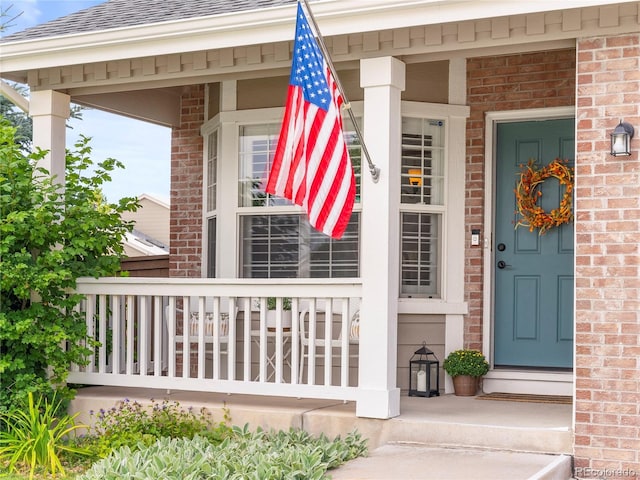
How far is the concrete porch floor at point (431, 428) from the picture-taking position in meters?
5.54

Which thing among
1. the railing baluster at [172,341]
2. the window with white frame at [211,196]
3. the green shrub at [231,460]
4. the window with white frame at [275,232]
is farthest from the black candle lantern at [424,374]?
the window with white frame at [211,196]

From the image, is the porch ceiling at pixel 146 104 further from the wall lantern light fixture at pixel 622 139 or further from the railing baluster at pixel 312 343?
the wall lantern light fixture at pixel 622 139

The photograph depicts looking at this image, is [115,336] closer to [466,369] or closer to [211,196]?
[211,196]

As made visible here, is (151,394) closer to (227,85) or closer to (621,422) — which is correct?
(227,85)

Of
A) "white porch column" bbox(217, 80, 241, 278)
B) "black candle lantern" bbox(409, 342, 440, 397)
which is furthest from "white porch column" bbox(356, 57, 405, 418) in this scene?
"white porch column" bbox(217, 80, 241, 278)

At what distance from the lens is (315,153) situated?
6.00 metres

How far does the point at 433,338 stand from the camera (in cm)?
791

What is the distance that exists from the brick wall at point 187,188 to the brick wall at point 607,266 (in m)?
4.33

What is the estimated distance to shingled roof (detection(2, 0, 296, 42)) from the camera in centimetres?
690

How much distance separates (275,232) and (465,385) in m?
2.18

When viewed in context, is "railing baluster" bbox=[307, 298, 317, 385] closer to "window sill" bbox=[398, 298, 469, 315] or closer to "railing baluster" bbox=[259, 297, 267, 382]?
"railing baluster" bbox=[259, 297, 267, 382]

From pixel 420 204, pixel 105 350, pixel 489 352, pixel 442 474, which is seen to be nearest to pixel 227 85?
pixel 420 204

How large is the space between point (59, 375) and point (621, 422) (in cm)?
425

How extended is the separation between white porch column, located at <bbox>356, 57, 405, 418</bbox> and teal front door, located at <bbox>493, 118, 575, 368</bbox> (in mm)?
1712
